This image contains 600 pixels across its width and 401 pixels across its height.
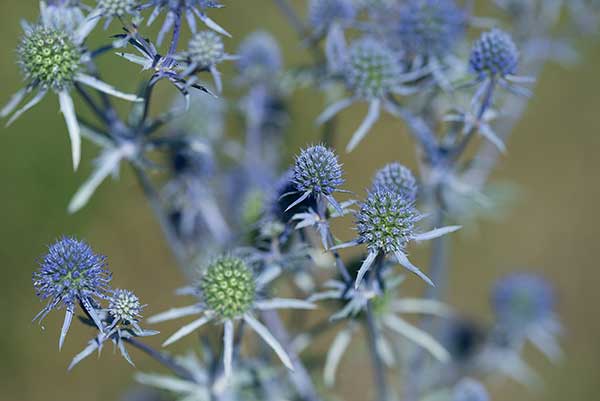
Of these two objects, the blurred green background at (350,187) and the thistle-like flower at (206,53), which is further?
the blurred green background at (350,187)

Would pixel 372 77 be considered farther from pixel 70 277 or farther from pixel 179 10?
pixel 70 277

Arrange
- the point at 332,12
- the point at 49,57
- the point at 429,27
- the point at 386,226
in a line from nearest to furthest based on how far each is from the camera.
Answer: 1. the point at 386,226
2. the point at 49,57
3. the point at 429,27
4. the point at 332,12

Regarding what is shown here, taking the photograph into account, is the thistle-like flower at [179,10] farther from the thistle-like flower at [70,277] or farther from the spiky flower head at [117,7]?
the thistle-like flower at [70,277]

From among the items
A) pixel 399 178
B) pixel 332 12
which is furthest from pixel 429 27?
pixel 399 178

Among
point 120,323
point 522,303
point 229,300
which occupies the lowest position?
point 522,303

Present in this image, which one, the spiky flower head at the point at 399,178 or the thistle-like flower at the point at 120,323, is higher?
the thistle-like flower at the point at 120,323

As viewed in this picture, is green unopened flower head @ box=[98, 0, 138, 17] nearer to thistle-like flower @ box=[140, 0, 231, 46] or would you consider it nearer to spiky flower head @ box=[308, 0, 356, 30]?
thistle-like flower @ box=[140, 0, 231, 46]

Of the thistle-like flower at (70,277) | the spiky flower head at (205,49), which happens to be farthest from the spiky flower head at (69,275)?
the spiky flower head at (205,49)
